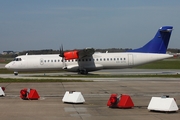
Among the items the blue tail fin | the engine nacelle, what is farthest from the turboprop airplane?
the engine nacelle

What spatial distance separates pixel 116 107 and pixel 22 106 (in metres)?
3.89

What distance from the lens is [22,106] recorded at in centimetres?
1410

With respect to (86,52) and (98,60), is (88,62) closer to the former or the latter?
(98,60)

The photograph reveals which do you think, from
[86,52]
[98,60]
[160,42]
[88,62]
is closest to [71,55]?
[86,52]

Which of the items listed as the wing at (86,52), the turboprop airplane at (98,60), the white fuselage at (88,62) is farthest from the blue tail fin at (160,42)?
the wing at (86,52)

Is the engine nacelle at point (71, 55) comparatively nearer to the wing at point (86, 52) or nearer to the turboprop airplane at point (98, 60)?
the turboprop airplane at point (98, 60)

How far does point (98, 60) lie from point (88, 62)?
130cm

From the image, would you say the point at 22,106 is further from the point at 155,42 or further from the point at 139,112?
the point at 155,42

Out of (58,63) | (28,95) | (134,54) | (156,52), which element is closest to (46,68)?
(58,63)

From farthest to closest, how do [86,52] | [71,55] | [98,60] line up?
[98,60] < [86,52] < [71,55]

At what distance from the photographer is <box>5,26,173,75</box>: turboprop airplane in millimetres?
42812

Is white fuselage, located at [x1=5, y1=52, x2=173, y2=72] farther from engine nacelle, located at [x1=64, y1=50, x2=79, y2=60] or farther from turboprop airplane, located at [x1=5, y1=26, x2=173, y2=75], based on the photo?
engine nacelle, located at [x1=64, y1=50, x2=79, y2=60]

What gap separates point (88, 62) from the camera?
43.3 m

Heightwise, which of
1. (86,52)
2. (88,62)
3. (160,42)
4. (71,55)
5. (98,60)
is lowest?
(88,62)
